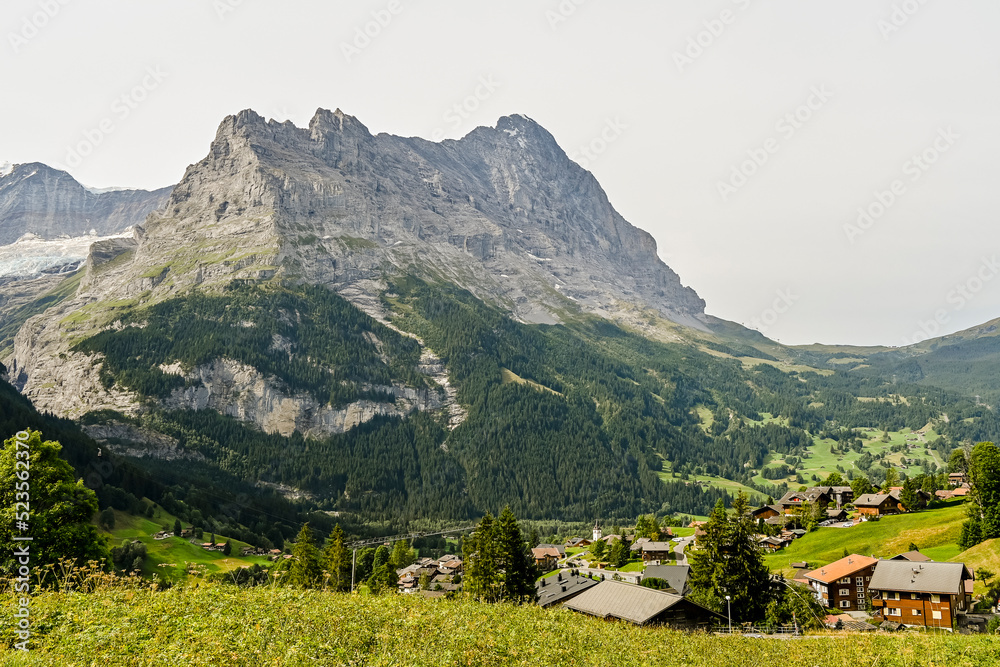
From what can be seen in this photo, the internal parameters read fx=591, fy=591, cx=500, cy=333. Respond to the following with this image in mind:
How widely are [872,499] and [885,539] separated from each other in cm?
3163

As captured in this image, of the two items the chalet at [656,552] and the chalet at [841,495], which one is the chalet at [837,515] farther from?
the chalet at [656,552]

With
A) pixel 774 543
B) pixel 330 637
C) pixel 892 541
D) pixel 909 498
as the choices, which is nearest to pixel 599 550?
pixel 774 543

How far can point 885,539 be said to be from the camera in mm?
94250

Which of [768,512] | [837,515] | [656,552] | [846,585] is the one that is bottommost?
[656,552]

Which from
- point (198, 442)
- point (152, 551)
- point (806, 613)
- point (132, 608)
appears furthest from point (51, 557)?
point (198, 442)

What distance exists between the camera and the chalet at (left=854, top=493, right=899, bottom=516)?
390 ft

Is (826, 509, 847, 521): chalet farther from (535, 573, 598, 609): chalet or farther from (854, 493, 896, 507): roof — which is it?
(535, 573, 598, 609): chalet

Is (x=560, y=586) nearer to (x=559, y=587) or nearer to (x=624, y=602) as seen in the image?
(x=559, y=587)

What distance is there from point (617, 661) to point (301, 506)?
162909mm

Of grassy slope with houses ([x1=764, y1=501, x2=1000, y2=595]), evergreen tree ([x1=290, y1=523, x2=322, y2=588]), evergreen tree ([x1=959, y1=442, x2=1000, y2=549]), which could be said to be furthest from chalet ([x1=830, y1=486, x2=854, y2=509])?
evergreen tree ([x1=290, y1=523, x2=322, y2=588])

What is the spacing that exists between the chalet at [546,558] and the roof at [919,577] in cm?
6408

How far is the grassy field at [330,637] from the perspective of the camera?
15070 millimetres

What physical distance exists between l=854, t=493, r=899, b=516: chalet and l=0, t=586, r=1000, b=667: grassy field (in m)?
108

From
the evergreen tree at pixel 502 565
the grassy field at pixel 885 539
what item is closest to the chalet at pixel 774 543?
the grassy field at pixel 885 539
